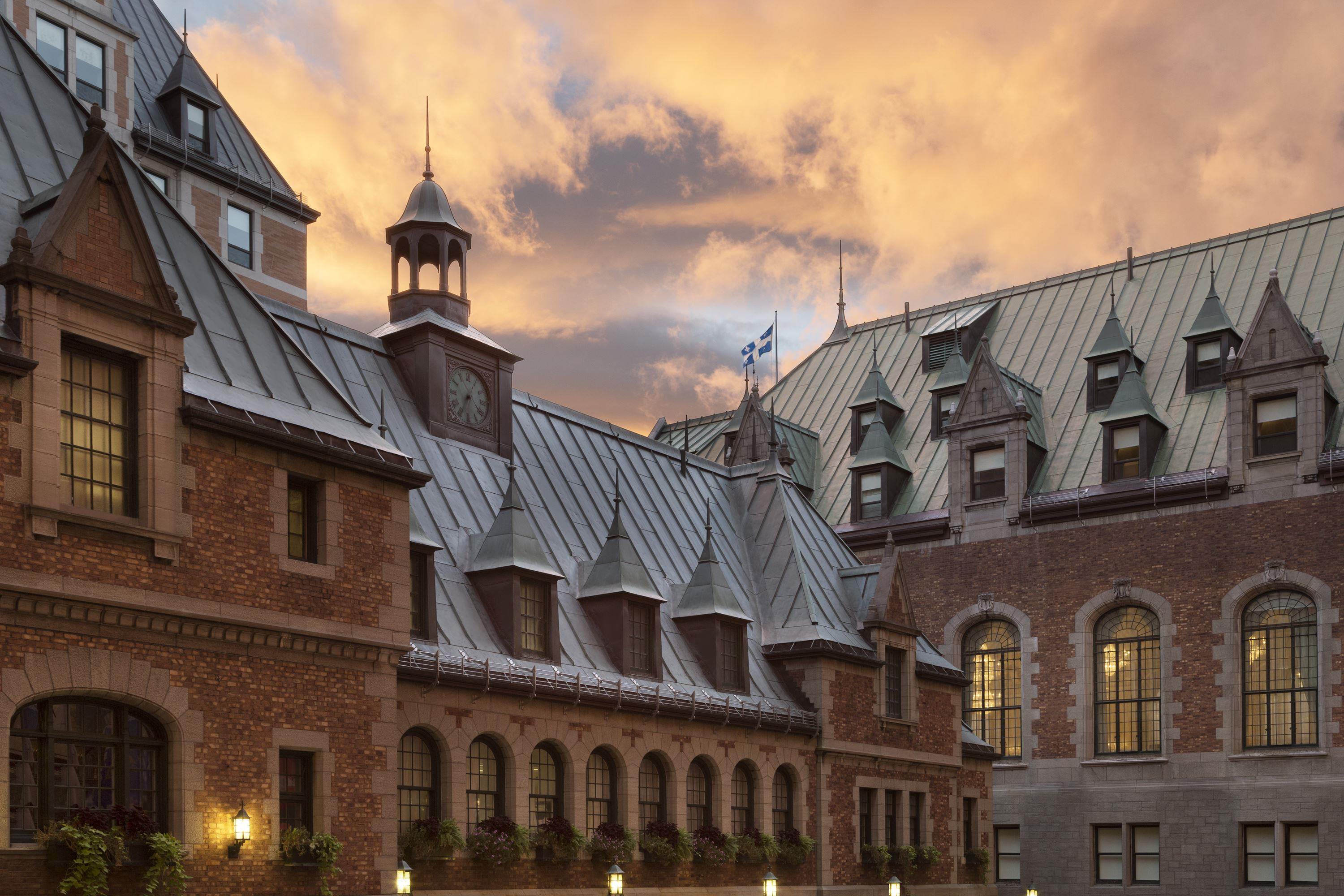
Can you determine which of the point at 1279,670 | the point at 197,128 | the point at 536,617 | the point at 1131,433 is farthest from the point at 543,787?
the point at 1131,433

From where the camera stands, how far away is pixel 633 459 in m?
38.7

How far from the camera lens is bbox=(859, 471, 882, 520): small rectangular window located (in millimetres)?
54750

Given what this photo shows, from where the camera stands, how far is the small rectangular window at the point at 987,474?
51.8m

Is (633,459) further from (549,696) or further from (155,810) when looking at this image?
(155,810)

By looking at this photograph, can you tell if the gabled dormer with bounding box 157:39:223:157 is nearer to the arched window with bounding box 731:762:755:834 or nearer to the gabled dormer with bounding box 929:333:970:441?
the arched window with bounding box 731:762:755:834

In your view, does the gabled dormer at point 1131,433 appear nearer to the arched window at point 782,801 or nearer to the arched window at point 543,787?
the arched window at point 782,801

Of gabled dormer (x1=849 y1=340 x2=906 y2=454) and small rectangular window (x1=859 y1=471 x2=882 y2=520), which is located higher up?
gabled dormer (x1=849 y1=340 x2=906 y2=454)

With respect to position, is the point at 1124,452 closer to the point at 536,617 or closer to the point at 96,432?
the point at 536,617

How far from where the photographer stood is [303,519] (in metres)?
23.0

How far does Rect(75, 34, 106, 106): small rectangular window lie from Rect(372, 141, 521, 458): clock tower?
931 cm

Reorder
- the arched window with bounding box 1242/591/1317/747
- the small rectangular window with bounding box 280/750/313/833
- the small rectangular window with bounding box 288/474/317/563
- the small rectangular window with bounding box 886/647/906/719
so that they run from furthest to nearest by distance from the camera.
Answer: the arched window with bounding box 1242/591/1317/747 → the small rectangular window with bounding box 886/647/906/719 → the small rectangular window with bounding box 288/474/317/563 → the small rectangular window with bounding box 280/750/313/833

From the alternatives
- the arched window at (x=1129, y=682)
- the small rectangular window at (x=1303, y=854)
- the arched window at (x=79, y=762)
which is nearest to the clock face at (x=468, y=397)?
the arched window at (x=79, y=762)

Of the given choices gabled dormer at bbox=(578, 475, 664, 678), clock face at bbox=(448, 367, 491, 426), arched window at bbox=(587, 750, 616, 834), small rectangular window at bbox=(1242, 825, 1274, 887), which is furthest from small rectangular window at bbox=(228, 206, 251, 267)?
small rectangular window at bbox=(1242, 825, 1274, 887)

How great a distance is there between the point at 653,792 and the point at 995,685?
21278 mm
